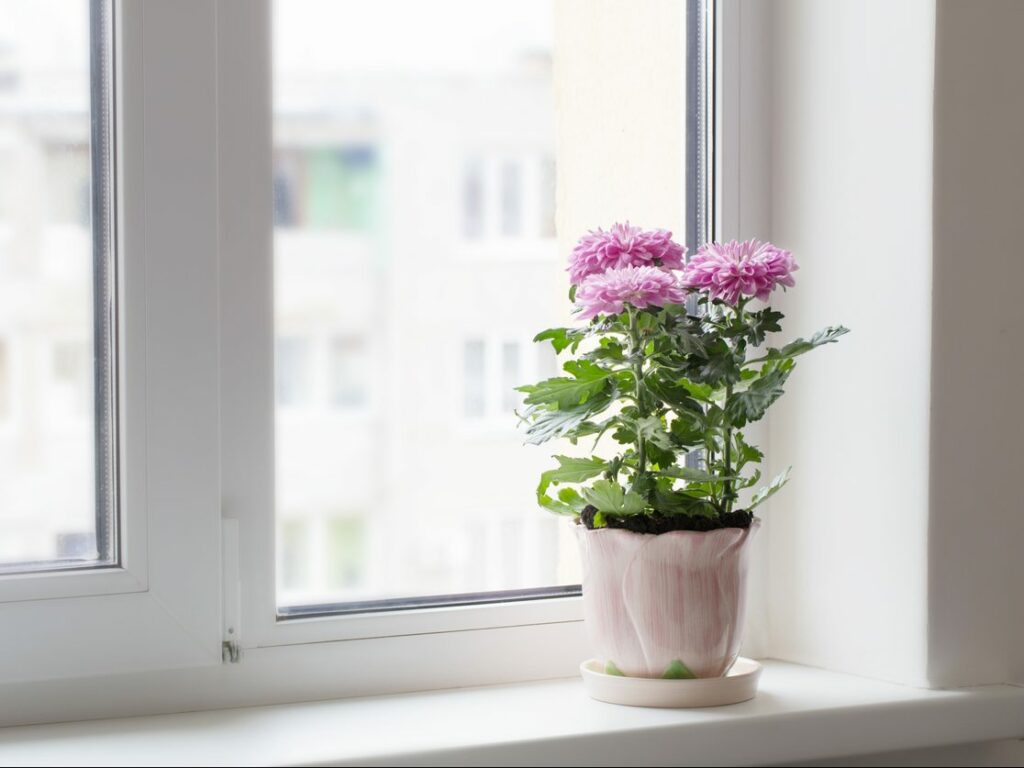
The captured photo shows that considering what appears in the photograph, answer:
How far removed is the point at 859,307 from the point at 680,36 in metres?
0.38

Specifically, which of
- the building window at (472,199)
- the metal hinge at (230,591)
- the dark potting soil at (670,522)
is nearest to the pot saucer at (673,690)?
the dark potting soil at (670,522)

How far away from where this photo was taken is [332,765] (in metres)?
0.92

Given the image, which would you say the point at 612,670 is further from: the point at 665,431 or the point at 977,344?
the point at 977,344

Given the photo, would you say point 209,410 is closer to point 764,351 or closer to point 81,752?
point 81,752

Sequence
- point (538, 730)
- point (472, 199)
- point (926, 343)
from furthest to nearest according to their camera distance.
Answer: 1. point (472, 199)
2. point (926, 343)
3. point (538, 730)

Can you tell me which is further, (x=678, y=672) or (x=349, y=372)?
(x=349, y=372)

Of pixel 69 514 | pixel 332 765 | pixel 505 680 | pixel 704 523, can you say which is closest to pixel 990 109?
pixel 704 523

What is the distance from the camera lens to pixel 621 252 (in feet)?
3.43

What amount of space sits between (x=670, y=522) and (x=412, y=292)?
1.21ft

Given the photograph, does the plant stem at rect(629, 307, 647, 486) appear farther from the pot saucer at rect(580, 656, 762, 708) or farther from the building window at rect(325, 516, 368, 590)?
the building window at rect(325, 516, 368, 590)

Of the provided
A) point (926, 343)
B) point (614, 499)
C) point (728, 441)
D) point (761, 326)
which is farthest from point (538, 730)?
point (926, 343)

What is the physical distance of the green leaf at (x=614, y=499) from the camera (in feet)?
3.43

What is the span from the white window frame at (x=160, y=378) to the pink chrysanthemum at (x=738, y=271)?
46 cm

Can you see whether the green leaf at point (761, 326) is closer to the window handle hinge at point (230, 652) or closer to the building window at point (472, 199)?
the building window at point (472, 199)
